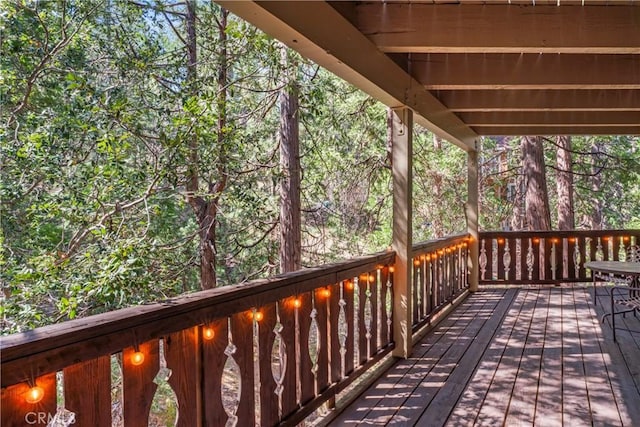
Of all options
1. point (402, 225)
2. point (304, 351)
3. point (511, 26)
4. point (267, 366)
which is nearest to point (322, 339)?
point (304, 351)

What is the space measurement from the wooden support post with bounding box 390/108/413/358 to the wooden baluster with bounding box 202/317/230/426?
2382 mm

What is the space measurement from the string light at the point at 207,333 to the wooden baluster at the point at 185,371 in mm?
42

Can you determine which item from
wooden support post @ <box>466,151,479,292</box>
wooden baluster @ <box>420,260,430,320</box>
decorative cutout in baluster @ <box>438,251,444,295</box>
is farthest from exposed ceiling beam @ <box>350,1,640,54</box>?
wooden support post @ <box>466,151,479,292</box>

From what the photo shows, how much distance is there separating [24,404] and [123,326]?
1.13 feet

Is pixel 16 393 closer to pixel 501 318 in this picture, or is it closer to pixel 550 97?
pixel 550 97

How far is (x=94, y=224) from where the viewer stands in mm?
4891

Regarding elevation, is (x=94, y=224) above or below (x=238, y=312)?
above

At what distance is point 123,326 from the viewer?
1.49m

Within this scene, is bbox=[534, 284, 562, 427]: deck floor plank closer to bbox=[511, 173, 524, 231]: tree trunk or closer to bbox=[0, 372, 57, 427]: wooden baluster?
bbox=[0, 372, 57, 427]: wooden baluster

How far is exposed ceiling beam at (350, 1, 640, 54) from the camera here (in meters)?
2.69

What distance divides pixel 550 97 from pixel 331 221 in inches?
228

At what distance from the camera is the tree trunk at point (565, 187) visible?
34.7 ft

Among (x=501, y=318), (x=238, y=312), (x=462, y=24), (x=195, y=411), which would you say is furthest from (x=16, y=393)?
(x=501, y=318)

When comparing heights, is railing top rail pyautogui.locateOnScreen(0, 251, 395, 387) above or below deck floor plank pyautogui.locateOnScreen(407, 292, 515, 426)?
above
